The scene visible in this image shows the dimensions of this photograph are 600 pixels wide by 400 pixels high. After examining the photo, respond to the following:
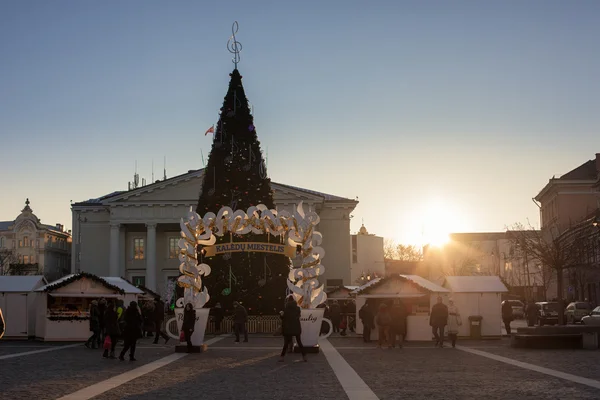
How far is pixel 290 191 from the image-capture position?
246 feet

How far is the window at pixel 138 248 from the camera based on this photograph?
79062 millimetres

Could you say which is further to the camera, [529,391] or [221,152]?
[221,152]

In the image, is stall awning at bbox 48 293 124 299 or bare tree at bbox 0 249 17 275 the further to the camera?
bare tree at bbox 0 249 17 275

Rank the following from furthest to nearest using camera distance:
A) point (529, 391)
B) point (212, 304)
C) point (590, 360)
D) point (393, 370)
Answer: point (212, 304)
point (590, 360)
point (393, 370)
point (529, 391)

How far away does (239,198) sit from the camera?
138 ft

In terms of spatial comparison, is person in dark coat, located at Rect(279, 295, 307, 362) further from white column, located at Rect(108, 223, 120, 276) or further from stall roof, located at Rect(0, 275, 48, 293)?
white column, located at Rect(108, 223, 120, 276)

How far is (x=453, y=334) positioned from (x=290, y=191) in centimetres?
4696

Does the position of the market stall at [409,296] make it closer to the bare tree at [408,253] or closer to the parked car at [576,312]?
the parked car at [576,312]

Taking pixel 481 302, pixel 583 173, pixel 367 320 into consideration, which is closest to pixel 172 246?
pixel 583 173

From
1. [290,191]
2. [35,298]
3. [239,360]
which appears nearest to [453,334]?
[239,360]

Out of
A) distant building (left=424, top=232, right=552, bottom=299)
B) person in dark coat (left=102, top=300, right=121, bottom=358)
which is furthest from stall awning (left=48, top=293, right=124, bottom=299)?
distant building (left=424, top=232, right=552, bottom=299)

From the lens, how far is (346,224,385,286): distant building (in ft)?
355

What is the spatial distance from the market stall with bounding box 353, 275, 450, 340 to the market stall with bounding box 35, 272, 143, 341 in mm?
9877

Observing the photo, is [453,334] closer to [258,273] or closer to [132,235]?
[258,273]
